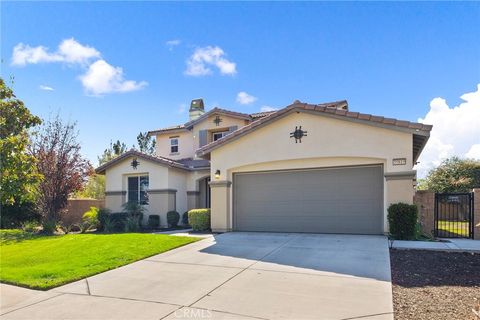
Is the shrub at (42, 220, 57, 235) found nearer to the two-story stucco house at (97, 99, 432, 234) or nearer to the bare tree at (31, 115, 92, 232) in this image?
the bare tree at (31, 115, 92, 232)

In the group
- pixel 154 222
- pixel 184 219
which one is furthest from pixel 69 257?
pixel 184 219

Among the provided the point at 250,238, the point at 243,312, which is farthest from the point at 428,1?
the point at 243,312

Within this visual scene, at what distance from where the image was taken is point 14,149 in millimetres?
9125

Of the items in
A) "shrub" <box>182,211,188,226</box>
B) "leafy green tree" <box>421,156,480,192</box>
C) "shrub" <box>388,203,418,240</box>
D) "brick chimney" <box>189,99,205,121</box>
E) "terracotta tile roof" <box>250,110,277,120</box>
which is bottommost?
"shrub" <box>182,211,188,226</box>

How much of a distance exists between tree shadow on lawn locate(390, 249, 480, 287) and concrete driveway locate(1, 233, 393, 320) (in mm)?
307

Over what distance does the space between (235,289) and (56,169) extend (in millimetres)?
15246

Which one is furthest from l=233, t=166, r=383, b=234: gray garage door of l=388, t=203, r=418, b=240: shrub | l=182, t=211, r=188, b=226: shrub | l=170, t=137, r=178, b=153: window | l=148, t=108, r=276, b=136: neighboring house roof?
l=170, t=137, r=178, b=153: window

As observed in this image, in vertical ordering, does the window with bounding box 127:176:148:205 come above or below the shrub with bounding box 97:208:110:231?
above

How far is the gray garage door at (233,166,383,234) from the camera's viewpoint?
11648mm

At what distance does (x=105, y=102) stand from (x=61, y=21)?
23.1 ft

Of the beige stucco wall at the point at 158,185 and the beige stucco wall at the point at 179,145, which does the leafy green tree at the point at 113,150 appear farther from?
the beige stucco wall at the point at 158,185

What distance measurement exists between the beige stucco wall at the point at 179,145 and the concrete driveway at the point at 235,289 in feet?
45.0

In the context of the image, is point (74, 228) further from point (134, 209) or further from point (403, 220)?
point (403, 220)

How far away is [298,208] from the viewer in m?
12.7
